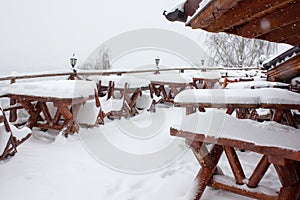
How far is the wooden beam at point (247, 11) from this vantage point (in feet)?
5.19

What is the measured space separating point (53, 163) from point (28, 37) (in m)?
20.6

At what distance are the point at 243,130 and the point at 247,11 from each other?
2.99 feet

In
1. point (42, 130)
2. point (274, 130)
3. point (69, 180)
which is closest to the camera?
point (274, 130)

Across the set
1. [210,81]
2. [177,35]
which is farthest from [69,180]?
[210,81]

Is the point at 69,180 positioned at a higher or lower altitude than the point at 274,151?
lower

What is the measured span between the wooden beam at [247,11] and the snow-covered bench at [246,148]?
2.63 ft

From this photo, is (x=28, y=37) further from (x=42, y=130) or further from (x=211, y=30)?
(x=211, y=30)

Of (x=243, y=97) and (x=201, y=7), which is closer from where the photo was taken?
(x=201, y=7)

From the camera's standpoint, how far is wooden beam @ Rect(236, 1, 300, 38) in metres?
1.76

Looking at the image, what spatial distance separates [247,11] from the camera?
5.56 ft

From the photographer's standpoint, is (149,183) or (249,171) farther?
(249,171)

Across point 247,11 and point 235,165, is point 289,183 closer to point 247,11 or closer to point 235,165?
point 235,165

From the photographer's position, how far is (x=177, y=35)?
604 cm

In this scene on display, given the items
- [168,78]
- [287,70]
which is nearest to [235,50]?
[168,78]
